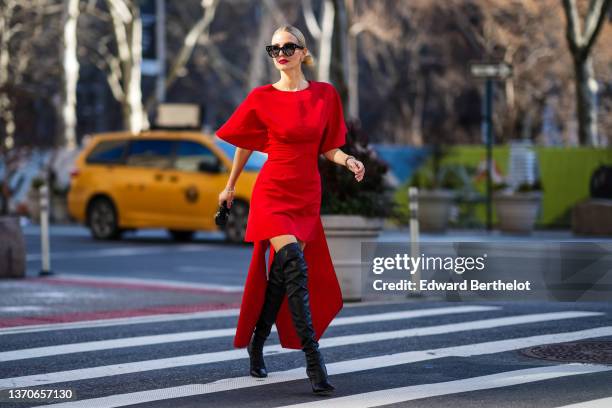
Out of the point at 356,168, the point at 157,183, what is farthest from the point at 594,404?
the point at 157,183

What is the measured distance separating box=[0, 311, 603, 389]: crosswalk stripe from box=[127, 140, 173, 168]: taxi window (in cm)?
1366

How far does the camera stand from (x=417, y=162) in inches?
1219

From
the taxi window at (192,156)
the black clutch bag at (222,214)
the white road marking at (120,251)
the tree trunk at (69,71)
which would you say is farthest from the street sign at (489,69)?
the black clutch bag at (222,214)

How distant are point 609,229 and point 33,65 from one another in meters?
30.9

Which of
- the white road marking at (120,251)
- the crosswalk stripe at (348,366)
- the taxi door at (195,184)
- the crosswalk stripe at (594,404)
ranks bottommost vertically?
the white road marking at (120,251)

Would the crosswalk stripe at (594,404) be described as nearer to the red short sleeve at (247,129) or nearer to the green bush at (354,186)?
the red short sleeve at (247,129)

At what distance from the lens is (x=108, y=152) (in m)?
25.5

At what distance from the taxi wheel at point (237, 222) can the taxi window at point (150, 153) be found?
63.9 inches

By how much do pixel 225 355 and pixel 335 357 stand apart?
2.44ft

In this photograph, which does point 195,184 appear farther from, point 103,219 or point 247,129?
point 247,129

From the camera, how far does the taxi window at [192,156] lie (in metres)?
24.0

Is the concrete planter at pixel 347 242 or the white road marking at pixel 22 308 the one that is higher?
the concrete planter at pixel 347 242

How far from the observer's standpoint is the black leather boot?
7652 millimetres

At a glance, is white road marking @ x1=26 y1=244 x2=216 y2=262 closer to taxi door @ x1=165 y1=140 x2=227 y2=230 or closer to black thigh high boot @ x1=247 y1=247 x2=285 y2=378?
taxi door @ x1=165 y1=140 x2=227 y2=230
